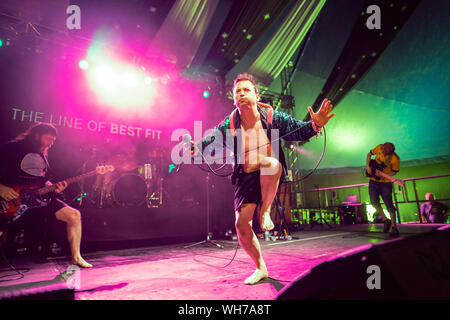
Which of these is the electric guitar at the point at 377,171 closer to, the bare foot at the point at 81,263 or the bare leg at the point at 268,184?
the bare leg at the point at 268,184

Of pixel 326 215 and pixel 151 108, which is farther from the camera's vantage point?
pixel 326 215

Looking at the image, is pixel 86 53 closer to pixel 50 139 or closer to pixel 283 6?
pixel 50 139

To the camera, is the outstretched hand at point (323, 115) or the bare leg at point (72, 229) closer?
the outstretched hand at point (323, 115)

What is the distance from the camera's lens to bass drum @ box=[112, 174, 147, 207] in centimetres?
598

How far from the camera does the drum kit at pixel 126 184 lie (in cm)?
578

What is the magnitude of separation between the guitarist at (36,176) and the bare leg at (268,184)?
3.25 metres

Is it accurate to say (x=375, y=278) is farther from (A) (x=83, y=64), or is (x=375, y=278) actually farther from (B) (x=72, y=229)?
(A) (x=83, y=64)

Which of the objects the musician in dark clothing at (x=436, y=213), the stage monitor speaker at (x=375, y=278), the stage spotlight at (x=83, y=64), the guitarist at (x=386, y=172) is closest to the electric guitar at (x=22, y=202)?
the stage spotlight at (x=83, y=64)

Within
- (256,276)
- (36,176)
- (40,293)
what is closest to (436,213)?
(256,276)

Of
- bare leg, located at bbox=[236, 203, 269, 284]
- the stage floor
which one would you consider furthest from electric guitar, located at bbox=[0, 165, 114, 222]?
bare leg, located at bbox=[236, 203, 269, 284]

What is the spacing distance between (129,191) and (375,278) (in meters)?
6.08

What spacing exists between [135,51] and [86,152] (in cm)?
328

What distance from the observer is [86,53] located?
6336 millimetres

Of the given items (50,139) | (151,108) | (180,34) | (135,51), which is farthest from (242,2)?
(50,139)
